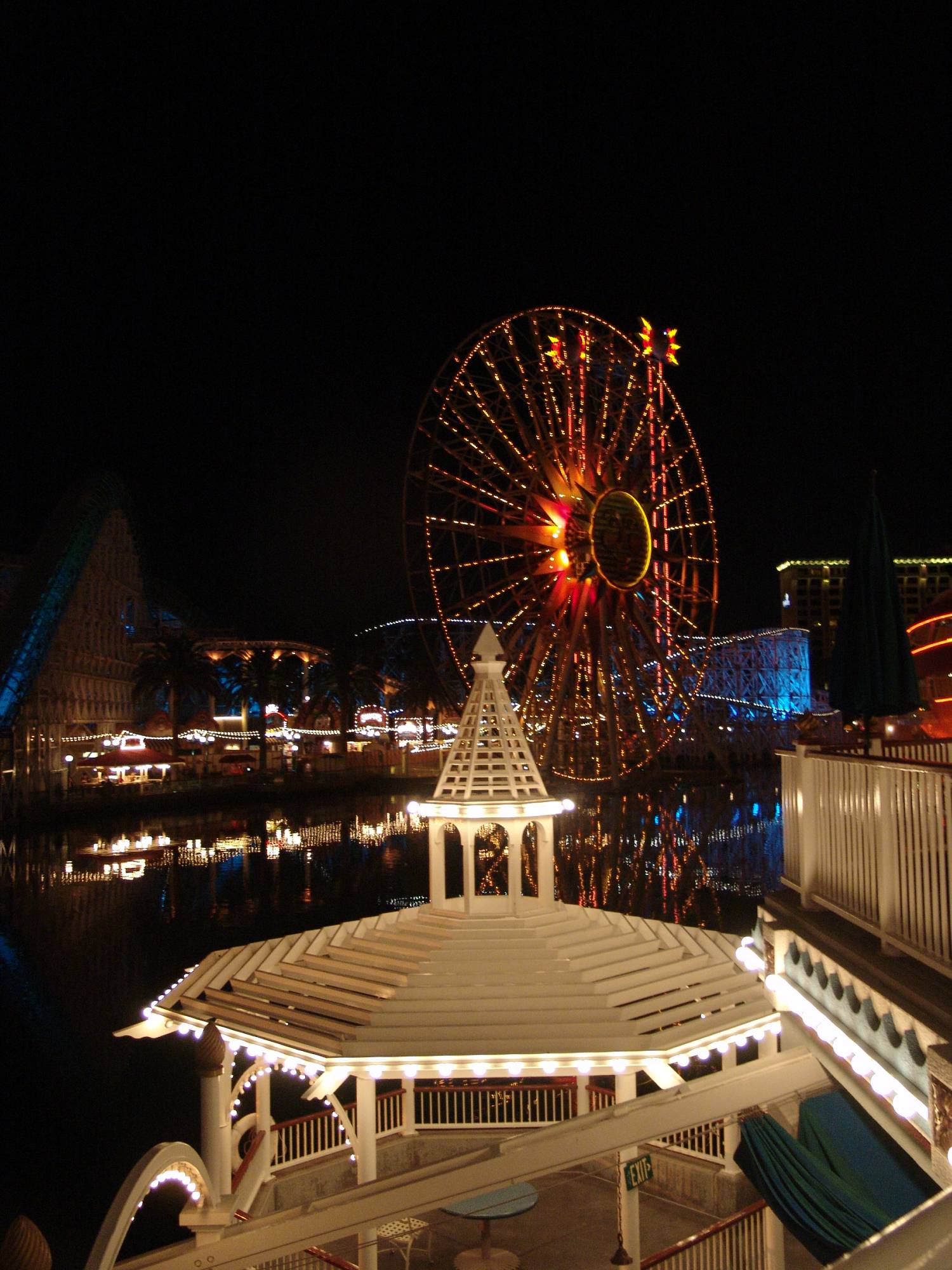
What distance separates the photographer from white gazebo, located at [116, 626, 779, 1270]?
25.8 ft

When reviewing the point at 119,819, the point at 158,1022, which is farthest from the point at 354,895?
the point at 158,1022

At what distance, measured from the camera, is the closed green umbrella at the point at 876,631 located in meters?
8.56

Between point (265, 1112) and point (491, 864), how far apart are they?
1201 inches

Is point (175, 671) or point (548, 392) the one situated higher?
point (548, 392)

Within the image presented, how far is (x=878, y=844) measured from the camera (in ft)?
20.6

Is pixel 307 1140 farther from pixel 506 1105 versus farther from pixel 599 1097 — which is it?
pixel 599 1097

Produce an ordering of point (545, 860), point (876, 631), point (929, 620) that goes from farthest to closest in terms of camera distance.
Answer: point (929, 620) < point (545, 860) < point (876, 631)

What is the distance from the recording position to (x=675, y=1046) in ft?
25.9

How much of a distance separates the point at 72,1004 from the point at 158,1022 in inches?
587

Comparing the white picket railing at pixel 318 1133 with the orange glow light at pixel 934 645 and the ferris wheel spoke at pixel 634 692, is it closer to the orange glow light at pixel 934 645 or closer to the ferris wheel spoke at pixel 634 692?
the ferris wheel spoke at pixel 634 692

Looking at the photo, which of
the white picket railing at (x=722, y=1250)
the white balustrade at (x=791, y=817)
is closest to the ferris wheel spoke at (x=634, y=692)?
the white balustrade at (x=791, y=817)

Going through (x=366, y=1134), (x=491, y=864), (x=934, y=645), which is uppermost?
(x=934, y=645)

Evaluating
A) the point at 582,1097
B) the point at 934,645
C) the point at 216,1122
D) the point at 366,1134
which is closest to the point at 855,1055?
the point at 366,1134

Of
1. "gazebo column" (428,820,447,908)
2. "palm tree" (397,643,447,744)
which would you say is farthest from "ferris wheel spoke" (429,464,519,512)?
"palm tree" (397,643,447,744)
